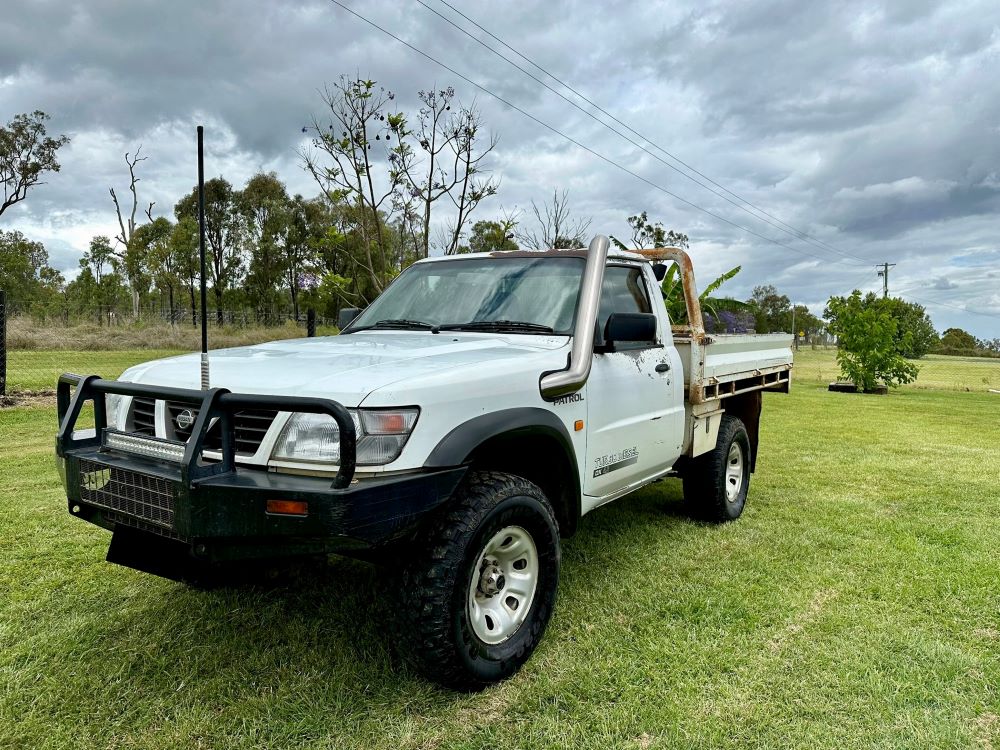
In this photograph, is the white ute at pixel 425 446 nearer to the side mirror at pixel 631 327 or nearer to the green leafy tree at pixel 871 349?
the side mirror at pixel 631 327

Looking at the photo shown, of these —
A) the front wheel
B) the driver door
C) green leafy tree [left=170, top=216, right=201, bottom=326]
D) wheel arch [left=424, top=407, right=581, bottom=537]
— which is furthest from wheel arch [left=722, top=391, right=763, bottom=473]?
green leafy tree [left=170, top=216, right=201, bottom=326]

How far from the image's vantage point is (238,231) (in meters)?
37.3

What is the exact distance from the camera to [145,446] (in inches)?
110

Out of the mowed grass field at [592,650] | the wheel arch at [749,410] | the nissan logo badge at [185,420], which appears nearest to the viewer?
the mowed grass field at [592,650]

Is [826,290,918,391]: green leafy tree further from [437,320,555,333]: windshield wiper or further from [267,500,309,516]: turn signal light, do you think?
[267,500,309,516]: turn signal light

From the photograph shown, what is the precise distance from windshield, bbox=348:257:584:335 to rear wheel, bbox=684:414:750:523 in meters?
1.90

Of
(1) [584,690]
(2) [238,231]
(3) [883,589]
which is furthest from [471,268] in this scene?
(2) [238,231]

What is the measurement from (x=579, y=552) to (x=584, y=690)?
5.36 ft

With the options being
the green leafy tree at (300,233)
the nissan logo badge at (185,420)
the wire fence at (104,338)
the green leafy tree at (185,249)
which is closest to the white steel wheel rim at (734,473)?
the nissan logo badge at (185,420)

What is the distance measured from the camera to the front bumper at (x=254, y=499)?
229 centimetres

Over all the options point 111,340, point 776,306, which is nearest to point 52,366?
point 111,340

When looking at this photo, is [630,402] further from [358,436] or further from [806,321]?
[806,321]

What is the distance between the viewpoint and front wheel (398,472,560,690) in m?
2.56

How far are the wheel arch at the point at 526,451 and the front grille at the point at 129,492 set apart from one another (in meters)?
0.95
